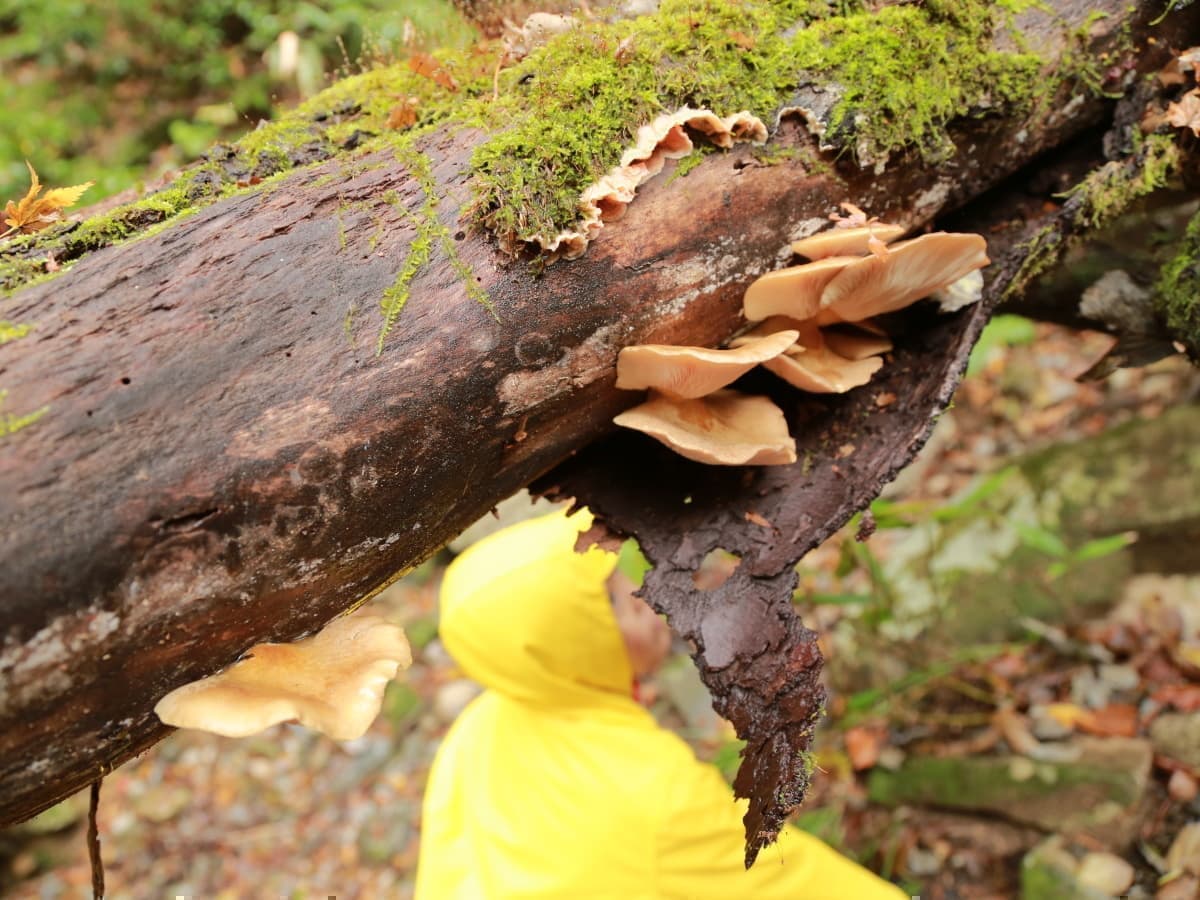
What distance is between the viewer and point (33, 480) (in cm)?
137

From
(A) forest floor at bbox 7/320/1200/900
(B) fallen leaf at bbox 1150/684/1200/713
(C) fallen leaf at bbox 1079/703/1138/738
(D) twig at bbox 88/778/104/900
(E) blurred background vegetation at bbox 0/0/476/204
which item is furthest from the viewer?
(E) blurred background vegetation at bbox 0/0/476/204

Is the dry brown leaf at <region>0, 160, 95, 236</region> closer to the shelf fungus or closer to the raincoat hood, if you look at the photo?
the shelf fungus

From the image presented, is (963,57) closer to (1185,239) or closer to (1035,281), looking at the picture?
(1035,281)

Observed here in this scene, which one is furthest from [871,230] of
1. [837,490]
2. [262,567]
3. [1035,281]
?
[262,567]

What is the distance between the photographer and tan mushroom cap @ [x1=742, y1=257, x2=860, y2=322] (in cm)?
184

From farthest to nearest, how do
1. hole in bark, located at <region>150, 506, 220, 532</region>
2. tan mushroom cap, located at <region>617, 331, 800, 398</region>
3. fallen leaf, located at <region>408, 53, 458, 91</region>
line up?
fallen leaf, located at <region>408, 53, 458, 91</region>
tan mushroom cap, located at <region>617, 331, 800, 398</region>
hole in bark, located at <region>150, 506, 220, 532</region>

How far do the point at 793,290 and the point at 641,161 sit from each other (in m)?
0.49

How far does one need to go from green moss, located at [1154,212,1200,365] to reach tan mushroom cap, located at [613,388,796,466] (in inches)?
66.7

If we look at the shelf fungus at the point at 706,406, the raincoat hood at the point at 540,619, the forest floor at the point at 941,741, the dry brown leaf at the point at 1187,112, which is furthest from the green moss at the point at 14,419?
the forest floor at the point at 941,741

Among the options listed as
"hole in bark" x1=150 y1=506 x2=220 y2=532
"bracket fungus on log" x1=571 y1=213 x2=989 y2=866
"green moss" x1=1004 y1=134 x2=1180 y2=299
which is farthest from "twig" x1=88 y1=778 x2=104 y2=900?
"green moss" x1=1004 y1=134 x2=1180 y2=299

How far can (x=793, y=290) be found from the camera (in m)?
1.97

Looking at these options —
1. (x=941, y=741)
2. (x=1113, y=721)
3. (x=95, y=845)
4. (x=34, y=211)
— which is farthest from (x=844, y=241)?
(x=941, y=741)

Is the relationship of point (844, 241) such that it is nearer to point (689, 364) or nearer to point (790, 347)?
point (790, 347)

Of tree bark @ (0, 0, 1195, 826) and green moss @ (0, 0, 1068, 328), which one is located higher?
green moss @ (0, 0, 1068, 328)
